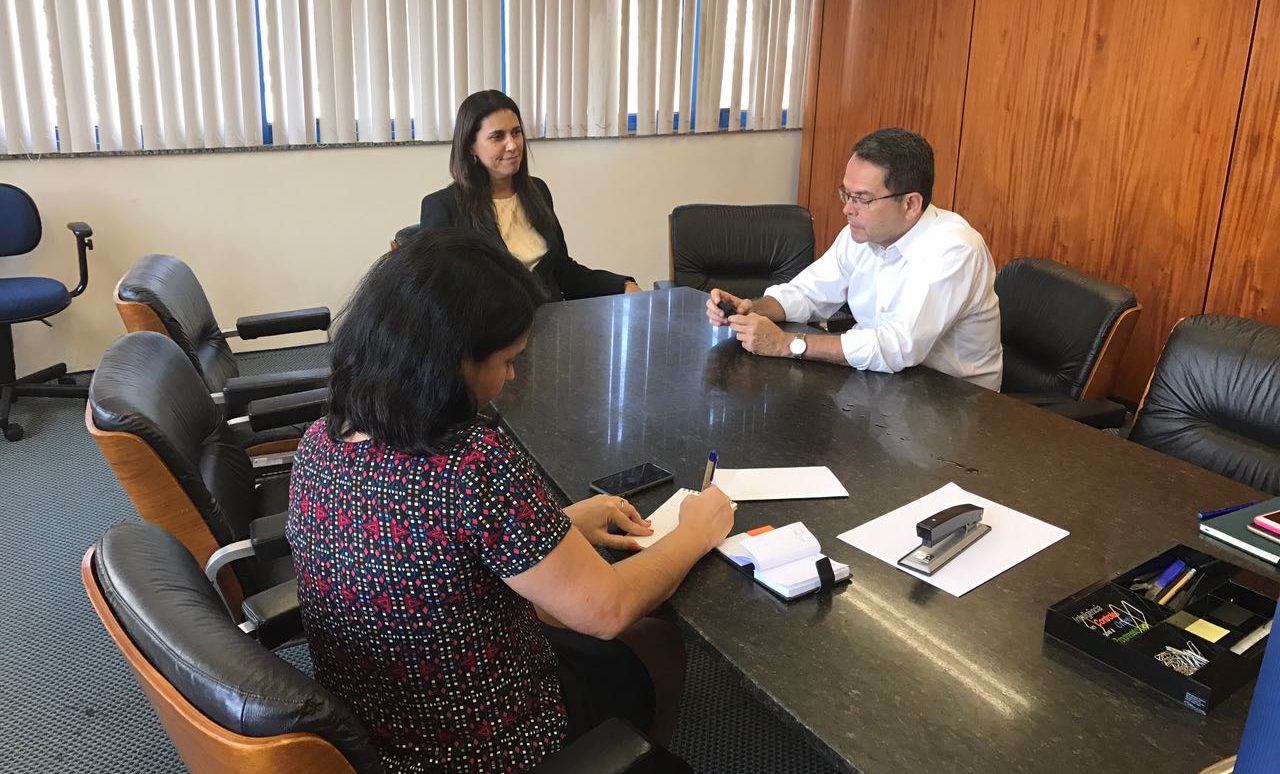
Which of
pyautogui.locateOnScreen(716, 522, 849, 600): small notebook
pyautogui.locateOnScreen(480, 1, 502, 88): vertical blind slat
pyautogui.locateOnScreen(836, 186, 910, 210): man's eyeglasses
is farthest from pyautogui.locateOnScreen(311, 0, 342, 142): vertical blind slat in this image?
pyautogui.locateOnScreen(716, 522, 849, 600): small notebook

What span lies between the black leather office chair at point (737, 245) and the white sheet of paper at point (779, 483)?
6.55 ft

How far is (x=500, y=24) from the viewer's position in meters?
4.39

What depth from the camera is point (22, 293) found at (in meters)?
3.44

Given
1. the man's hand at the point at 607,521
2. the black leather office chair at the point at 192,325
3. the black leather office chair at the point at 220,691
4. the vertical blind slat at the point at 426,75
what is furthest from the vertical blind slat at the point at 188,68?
the black leather office chair at the point at 220,691

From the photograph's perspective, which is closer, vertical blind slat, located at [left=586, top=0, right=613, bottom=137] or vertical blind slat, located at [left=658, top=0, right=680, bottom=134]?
vertical blind slat, located at [left=586, top=0, right=613, bottom=137]

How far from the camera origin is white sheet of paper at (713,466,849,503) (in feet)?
5.16

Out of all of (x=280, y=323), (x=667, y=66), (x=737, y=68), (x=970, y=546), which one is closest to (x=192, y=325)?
(x=280, y=323)

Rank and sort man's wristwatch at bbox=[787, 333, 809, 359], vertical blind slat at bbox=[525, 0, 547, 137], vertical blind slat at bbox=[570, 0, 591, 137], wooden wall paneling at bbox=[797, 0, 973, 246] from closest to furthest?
man's wristwatch at bbox=[787, 333, 809, 359]
wooden wall paneling at bbox=[797, 0, 973, 246]
vertical blind slat at bbox=[525, 0, 547, 137]
vertical blind slat at bbox=[570, 0, 591, 137]

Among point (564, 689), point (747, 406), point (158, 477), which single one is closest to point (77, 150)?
point (158, 477)

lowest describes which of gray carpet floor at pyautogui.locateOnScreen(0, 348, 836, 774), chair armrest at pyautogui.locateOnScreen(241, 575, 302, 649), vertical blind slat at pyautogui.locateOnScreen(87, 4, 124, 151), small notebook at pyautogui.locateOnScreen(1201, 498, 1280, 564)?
gray carpet floor at pyautogui.locateOnScreen(0, 348, 836, 774)

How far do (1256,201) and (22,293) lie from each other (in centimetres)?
443

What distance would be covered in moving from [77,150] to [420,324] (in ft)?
11.2

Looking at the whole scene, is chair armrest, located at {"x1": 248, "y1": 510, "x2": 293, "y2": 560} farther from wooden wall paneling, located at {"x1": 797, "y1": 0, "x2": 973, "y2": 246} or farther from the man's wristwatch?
wooden wall paneling, located at {"x1": 797, "y1": 0, "x2": 973, "y2": 246}

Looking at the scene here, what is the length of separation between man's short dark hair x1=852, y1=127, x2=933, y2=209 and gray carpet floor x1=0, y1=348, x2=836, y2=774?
1.24 meters
